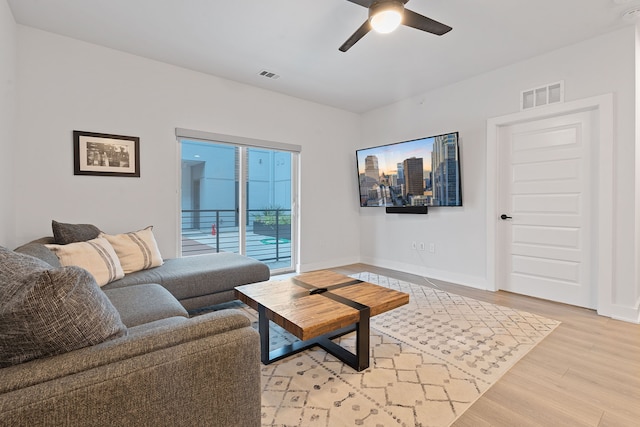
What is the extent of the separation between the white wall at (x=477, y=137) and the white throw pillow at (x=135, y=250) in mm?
3441

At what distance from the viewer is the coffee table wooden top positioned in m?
1.77

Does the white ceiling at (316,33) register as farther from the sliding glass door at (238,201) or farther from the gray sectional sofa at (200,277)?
the gray sectional sofa at (200,277)

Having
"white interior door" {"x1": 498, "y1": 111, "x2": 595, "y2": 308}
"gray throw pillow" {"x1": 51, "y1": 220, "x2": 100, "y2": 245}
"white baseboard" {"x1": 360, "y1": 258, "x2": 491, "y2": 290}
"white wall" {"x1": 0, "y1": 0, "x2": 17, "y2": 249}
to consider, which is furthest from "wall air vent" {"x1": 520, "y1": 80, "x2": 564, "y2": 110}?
"white wall" {"x1": 0, "y1": 0, "x2": 17, "y2": 249}

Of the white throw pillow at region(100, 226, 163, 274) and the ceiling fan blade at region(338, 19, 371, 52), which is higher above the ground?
the ceiling fan blade at region(338, 19, 371, 52)

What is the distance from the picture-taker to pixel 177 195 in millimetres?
3674

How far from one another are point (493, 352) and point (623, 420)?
0.73 m

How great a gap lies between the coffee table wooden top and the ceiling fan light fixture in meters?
1.96

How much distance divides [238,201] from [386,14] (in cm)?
290

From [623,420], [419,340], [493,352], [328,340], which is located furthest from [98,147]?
[623,420]

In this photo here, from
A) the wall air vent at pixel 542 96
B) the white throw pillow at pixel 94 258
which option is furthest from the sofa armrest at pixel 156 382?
the wall air vent at pixel 542 96

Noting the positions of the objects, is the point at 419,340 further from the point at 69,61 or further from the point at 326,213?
the point at 69,61

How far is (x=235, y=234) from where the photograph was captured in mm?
4258

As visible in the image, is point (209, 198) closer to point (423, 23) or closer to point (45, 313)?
point (423, 23)

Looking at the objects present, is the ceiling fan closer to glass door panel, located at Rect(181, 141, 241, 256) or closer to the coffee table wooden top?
the coffee table wooden top
